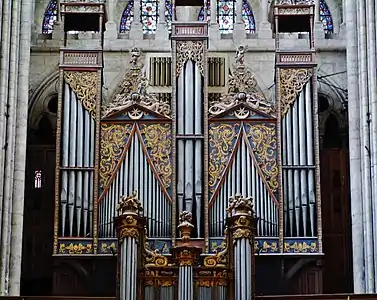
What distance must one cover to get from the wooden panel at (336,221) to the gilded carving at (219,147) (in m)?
2.25

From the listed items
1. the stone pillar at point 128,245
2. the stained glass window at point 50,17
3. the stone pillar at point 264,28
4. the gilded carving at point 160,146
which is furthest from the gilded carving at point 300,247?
the stained glass window at point 50,17

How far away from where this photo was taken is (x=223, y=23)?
24.4m

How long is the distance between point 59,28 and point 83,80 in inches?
113

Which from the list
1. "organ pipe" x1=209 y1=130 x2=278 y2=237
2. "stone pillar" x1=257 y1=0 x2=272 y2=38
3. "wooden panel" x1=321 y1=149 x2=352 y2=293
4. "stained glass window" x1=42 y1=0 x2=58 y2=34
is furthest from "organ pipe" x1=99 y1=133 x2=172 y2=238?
"stained glass window" x1=42 y1=0 x2=58 y2=34

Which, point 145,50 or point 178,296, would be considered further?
point 145,50

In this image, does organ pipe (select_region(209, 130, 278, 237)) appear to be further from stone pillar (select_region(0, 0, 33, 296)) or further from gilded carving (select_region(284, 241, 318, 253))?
stone pillar (select_region(0, 0, 33, 296))

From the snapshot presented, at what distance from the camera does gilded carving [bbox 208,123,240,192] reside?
67.7ft

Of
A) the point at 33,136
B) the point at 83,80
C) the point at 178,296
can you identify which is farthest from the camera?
the point at 33,136

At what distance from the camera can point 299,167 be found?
67.6ft

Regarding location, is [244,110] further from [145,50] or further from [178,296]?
[178,296]

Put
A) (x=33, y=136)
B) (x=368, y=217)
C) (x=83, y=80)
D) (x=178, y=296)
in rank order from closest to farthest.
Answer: (x=178, y=296) → (x=368, y=217) → (x=83, y=80) → (x=33, y=136)

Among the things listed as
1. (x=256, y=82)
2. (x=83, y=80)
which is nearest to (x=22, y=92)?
(x=83, y=80)

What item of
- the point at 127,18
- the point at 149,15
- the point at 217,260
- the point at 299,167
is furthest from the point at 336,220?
the point at 127,18

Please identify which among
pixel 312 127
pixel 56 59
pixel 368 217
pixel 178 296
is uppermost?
pixel 56 59
